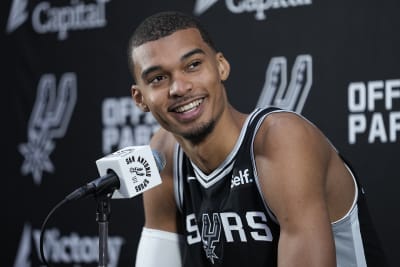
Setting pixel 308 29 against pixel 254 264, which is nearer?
pixel 254 264

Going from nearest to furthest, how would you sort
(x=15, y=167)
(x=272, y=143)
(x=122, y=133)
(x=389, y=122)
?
(x=272, y=143)
(x=389, y=122)
(x=122, y=133)
(x=15, y=167)

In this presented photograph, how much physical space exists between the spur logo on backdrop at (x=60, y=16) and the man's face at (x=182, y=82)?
1.37 m

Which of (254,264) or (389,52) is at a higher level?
(389,52)

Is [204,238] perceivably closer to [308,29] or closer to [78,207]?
[308,29]

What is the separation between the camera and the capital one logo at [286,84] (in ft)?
8.73

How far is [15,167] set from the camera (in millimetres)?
3314

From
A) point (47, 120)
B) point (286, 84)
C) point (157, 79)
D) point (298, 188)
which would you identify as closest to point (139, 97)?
point (157, 79)

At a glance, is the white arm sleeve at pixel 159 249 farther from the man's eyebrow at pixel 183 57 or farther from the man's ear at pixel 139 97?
the man's eyebrow at pixel 183 57

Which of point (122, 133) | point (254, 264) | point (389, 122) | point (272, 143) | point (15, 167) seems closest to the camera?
point (272, 143)

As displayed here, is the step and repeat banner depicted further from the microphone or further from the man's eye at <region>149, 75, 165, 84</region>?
the microphone

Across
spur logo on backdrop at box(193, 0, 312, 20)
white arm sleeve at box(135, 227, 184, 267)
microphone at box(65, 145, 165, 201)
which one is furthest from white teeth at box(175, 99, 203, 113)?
spur logo on backdrop at box(193, 0, 312, 20)

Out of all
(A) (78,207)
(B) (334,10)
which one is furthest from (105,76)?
(B) (334,10)

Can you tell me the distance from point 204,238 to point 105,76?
1.39 meters

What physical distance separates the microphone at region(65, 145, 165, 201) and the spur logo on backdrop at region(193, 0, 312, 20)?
1319 mm
